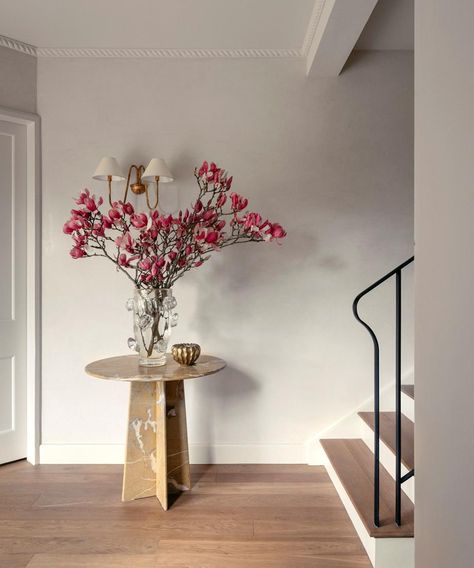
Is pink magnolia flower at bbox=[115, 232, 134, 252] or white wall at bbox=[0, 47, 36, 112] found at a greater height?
white wall at bbox=[0, 47, 36, 112]

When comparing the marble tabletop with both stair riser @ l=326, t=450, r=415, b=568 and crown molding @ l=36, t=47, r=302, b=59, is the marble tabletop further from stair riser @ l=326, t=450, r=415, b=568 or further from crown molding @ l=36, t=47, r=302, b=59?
crown molding @ l=36, t=47, r=302, b=59

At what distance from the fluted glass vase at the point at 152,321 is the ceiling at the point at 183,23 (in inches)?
60.2

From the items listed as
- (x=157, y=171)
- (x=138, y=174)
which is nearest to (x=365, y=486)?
(x=157, y=171)

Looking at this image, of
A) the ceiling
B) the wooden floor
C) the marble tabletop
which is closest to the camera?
the wooden floor

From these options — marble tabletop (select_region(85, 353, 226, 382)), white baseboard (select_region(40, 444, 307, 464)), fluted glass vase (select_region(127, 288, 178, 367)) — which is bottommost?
white baseboard (select_region(40, 444, 307, 464))

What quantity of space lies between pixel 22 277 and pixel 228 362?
142 cm

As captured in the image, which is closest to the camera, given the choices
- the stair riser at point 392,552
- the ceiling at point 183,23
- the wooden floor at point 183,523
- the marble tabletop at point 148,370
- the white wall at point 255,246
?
the stair riser at point 392,552

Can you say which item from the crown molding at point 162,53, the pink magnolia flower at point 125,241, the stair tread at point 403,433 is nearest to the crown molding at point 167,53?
the crown molding at point 162,53

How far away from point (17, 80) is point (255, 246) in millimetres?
1812

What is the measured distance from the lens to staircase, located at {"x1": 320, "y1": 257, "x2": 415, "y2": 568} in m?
2.01

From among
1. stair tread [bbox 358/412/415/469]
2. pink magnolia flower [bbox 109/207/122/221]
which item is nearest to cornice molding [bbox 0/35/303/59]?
pink magnolia flower [bbox 109/207/122/221]

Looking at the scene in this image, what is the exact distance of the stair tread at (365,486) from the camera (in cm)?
204

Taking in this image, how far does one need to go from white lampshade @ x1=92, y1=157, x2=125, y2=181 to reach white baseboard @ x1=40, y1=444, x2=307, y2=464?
170 centimetres

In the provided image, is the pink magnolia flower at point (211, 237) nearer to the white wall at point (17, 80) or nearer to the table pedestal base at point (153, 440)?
the table pedestal base at point (153, 440)
